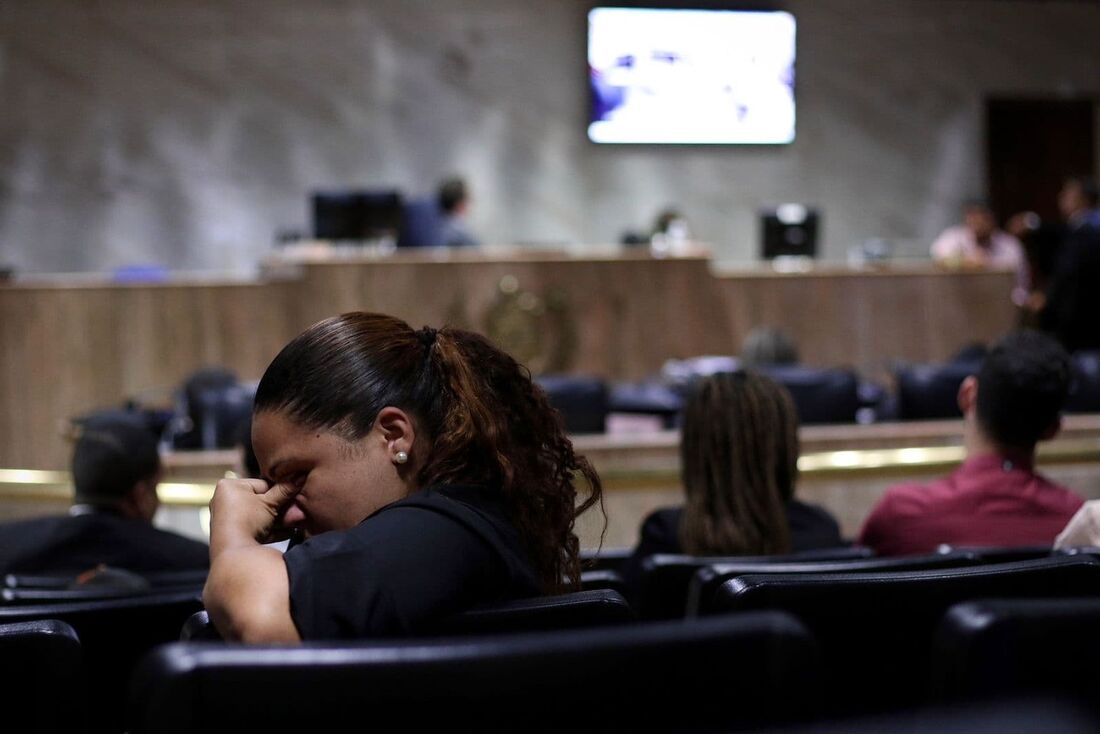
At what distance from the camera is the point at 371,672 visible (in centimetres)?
90

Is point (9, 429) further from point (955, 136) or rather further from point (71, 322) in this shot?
point (955, 136)

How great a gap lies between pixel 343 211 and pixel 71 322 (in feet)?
6.08

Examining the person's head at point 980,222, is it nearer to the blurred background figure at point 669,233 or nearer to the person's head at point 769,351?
the blurred background figure at point 669,233

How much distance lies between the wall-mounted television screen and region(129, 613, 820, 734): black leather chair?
992 centimetres

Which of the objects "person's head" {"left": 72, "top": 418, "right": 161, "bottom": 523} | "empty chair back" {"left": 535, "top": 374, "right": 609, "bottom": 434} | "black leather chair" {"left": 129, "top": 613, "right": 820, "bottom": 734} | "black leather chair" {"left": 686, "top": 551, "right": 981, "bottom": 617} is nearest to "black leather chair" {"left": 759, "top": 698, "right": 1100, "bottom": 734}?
"black leather chair" {"left": 129, "top": 613, "right": 820, "bottom": 734}

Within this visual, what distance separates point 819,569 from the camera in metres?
1.78

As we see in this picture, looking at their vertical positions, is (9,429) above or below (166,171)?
below

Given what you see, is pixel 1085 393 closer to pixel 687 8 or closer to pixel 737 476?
pixel 737 476

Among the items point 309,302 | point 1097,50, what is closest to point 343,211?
point 309,302

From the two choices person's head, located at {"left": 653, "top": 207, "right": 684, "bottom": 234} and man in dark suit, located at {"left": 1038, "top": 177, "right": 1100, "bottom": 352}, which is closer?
man in dark suit, located at {"left": 1038, "top": 177, "right": 1100, "bottom": 352}

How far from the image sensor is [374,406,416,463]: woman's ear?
4.62ft

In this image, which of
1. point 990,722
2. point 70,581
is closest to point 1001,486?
point 70,581

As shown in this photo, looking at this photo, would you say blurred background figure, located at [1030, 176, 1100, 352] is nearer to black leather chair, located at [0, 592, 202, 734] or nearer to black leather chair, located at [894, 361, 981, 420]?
black leather chair, located at [894, 361, 981, 420]

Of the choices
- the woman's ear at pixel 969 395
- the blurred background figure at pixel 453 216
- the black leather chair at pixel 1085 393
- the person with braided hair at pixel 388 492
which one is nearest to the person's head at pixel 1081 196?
the black leather chair at pixel 1085 393
